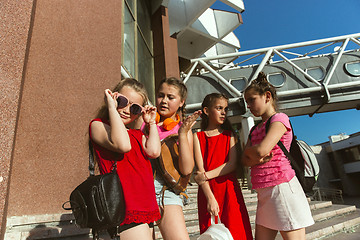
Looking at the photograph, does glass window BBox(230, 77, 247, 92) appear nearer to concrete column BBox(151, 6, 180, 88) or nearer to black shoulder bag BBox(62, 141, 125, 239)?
concrete column BBox(151, 6, 180, 88)

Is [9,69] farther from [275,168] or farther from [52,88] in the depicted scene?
[275,168]

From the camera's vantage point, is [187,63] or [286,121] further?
[187,63]

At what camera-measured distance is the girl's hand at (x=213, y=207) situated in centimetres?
192

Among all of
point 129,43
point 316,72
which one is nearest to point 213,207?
point 129,43

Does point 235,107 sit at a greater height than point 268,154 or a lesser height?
greater

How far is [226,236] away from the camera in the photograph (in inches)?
55.0

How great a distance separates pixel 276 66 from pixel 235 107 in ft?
13.7

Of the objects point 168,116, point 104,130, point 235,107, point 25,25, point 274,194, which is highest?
point 235,107

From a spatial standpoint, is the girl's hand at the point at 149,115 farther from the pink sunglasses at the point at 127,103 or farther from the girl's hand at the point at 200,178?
the girl's hand at the point at 200,178

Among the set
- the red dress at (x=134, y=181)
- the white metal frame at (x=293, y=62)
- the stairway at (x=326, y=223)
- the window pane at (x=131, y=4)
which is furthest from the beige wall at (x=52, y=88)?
the white metal frame at (x=293, y=62)

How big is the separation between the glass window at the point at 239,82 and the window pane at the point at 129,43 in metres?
9.79

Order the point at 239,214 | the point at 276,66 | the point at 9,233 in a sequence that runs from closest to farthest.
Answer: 1. the point at 239,214
2. the point at 9,233
3. the point at 276,66

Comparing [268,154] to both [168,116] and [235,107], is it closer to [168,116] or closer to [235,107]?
[168,116]

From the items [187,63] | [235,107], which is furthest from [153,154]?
[187,63]
